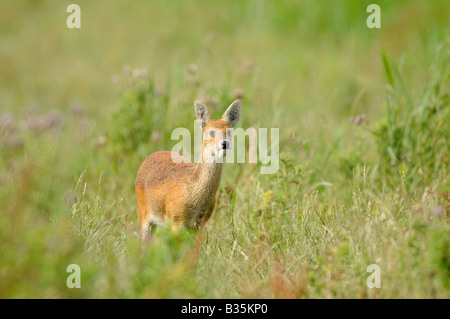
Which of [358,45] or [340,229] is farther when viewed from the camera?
[358,45]

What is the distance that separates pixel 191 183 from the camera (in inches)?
159

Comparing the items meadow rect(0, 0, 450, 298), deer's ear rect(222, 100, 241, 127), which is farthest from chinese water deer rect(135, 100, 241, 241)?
meadow rect(0, 0, 450, 298)

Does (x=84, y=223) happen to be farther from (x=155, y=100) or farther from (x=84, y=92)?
A: (x=84, y=92)

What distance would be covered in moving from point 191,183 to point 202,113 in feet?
1.58

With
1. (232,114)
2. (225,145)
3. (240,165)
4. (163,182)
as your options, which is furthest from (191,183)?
(240,165)

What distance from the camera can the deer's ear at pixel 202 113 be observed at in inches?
162

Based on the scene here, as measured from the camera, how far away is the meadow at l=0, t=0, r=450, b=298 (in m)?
3.16

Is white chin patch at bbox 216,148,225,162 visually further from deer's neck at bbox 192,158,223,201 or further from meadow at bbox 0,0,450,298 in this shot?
meadow at bbox 0,0,450,298

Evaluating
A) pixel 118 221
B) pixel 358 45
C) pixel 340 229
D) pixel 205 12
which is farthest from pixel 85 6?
pixel 340 229

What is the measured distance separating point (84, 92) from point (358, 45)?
4904 mm

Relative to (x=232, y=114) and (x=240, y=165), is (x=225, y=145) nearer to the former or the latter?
(x=232, y=114)

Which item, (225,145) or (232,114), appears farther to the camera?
(232,114)

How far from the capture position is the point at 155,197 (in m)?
4.20

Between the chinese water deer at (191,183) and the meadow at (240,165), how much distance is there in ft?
0.67
